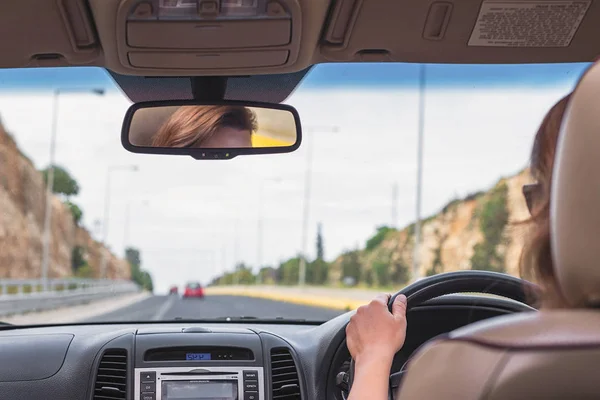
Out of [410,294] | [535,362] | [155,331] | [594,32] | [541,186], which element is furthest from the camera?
[155,331]

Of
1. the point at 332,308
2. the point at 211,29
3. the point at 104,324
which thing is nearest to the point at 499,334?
the point at 211,29

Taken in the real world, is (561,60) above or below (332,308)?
above

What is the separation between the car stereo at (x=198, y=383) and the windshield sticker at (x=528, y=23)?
6.58 ft

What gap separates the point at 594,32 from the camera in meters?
4.15

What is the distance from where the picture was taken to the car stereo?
4098mm

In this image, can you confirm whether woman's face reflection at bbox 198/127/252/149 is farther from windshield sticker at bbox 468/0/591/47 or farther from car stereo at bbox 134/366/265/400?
windshield sticker at bbox 468/0/591/47

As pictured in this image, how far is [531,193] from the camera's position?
1809 mm

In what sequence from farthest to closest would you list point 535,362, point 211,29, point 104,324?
point 104,324 → point 211,29 → point 535,362

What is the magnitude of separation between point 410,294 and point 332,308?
2259cm

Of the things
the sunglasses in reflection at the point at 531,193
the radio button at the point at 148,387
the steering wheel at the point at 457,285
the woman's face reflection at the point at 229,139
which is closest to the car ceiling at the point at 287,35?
the woman's face reflection at the point at 229,139

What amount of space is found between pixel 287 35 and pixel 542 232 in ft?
7.81

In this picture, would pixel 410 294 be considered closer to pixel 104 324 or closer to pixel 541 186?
pixel 541 186

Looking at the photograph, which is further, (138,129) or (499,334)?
(138,129)

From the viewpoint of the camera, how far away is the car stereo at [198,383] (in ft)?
13.4
